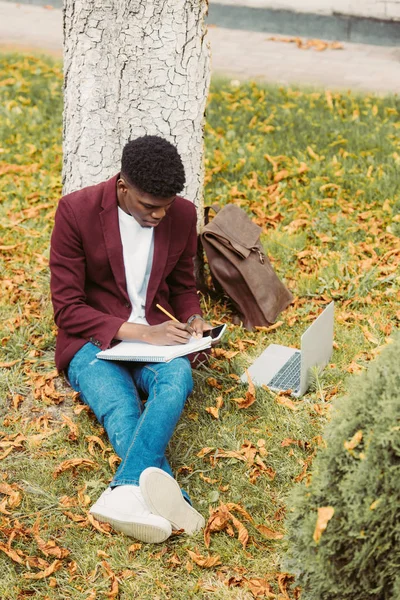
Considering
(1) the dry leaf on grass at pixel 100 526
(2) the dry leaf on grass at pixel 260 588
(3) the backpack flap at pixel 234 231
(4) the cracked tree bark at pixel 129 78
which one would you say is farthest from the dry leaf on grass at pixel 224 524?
(4) the cracked tree bark at pixel 129 78

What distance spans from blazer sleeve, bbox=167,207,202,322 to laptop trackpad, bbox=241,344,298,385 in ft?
1.31

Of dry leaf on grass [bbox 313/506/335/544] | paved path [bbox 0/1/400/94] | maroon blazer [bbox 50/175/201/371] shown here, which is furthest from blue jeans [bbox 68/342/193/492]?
paved path [bbox 0/1/400/94]

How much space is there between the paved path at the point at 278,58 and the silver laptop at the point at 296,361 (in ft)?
16.1

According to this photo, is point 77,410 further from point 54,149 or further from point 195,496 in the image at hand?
point 54,149

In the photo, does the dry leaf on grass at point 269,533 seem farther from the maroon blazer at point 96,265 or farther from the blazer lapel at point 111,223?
the blazer lapel at point 111,223

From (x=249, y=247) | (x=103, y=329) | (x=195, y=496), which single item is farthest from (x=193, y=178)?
(x=195, y=496)

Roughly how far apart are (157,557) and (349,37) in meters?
8.32

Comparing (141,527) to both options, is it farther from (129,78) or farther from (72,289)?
(129,78)

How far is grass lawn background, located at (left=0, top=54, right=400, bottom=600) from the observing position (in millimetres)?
2967

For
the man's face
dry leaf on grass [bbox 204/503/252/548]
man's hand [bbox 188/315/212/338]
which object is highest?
the man's face

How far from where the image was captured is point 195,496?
3.30m

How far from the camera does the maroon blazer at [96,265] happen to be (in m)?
3.58

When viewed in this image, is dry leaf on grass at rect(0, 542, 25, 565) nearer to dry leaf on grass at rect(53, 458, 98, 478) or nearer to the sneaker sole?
the sneaker sole

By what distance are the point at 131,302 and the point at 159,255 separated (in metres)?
0.26
